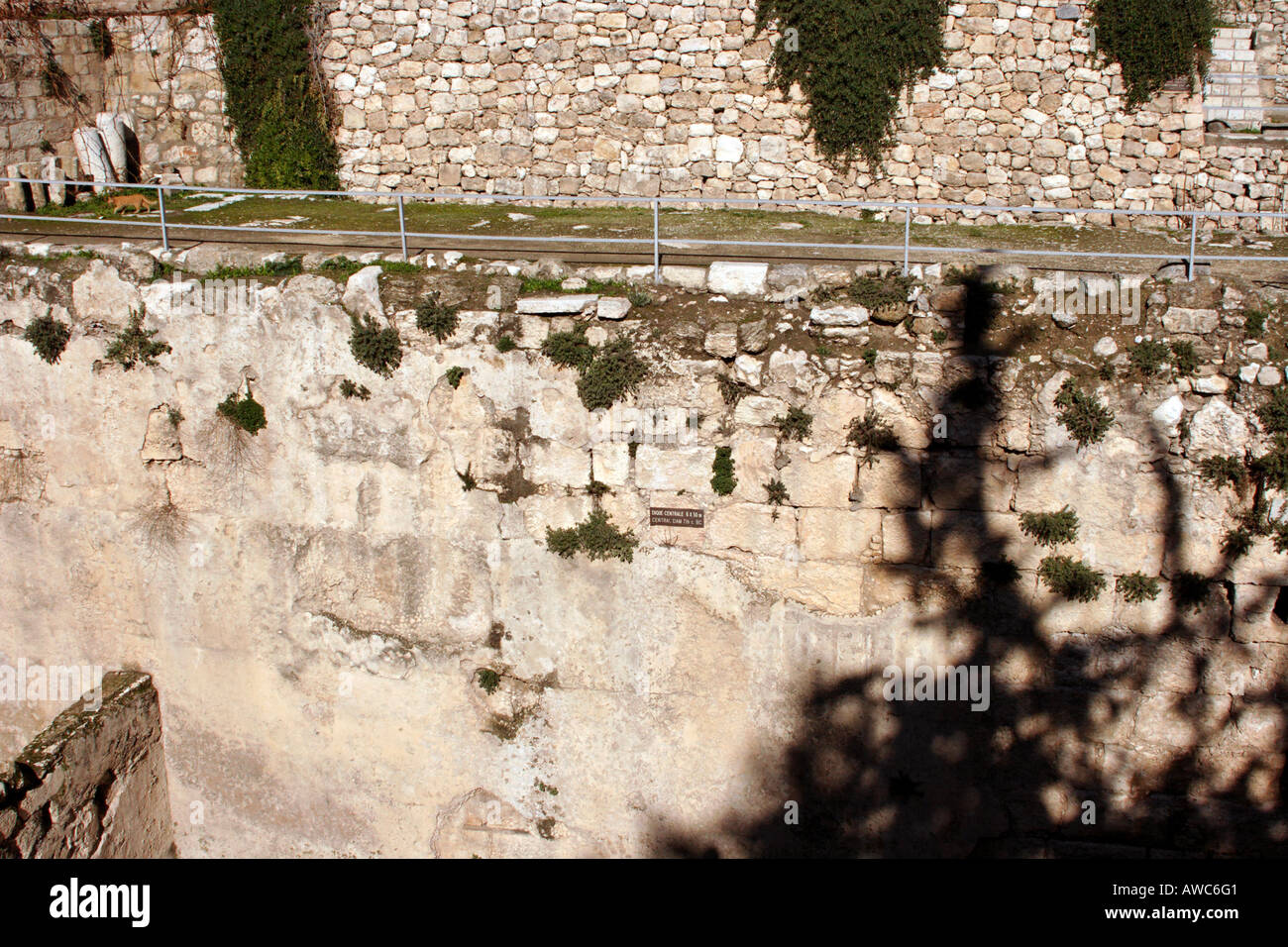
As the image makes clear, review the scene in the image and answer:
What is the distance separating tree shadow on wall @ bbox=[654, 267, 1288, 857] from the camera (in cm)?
648

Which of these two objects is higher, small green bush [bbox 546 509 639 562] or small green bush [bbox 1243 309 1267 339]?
small green bush [bbox 1243 309 1267 339]

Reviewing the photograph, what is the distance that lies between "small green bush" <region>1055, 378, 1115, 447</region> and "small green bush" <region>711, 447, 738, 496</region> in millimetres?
2168

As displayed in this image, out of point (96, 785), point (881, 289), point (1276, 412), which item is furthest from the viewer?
point (96, 785)

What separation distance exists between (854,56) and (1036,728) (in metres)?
7.81

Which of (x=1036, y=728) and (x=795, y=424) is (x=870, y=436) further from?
A: (x=1036, y=728)

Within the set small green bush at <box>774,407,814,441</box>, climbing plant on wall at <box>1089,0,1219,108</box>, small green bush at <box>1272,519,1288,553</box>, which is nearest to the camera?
small green bush at <box>1272,519,1288,553</box>

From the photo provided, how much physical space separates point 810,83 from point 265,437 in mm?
7417

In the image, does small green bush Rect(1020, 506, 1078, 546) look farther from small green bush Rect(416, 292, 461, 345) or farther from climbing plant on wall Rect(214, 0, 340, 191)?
climbing plant on wall Rect(214, 0, 340, 191)

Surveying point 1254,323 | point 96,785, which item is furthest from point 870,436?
point 96,785

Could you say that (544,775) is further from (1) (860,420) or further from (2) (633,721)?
(1) (860,420)

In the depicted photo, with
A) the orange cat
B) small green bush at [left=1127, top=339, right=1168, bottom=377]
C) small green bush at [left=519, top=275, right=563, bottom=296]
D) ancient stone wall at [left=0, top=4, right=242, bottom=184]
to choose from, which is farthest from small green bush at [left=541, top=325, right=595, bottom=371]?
ancient stone wall at [left=0, top=4, right=242, bottom=184]

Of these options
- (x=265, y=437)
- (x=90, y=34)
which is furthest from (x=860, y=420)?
(x=90, y=34)

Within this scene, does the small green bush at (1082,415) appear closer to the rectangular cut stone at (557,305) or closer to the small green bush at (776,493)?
the small green bush at (776,493)

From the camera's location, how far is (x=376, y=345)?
7.07m
